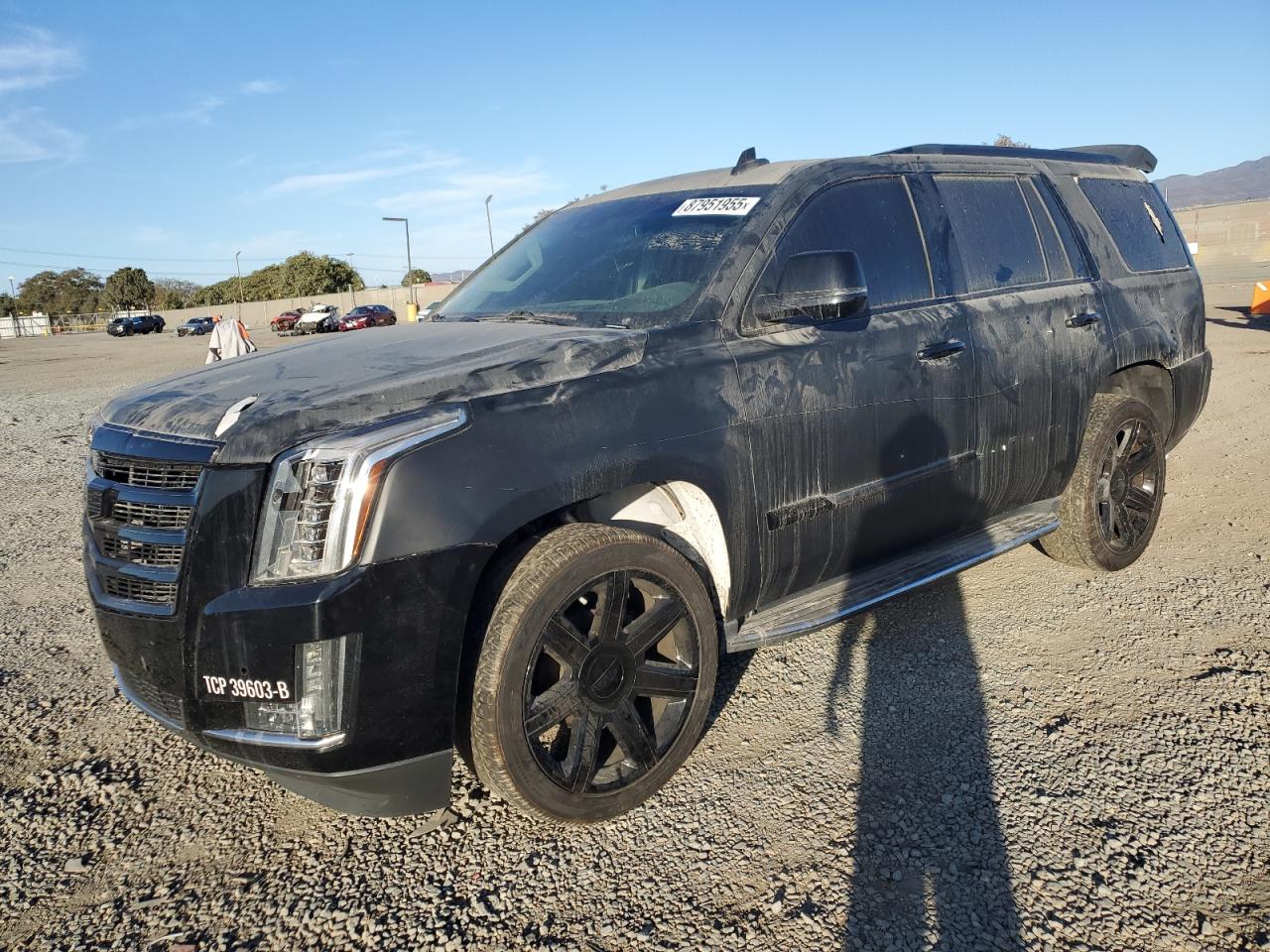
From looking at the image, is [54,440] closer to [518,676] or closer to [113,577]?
[113,577]

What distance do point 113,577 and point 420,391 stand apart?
39.8 inches

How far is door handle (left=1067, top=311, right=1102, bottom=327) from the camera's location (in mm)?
4281

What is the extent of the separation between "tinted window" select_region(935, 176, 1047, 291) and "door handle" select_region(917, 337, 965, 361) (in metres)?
0.38

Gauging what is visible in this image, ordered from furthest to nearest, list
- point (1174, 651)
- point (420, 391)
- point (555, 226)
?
point (555, 226), point (1174, 651), point (420, 391)

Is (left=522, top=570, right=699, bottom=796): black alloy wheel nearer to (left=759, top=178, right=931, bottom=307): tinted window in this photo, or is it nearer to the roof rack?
(left=759, top=178, right=931, bottom=307): tinted window

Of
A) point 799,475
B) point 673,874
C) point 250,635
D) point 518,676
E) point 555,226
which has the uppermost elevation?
point 555,226

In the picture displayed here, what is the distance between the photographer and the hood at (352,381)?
7.75ft

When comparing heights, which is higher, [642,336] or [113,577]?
[642,336]

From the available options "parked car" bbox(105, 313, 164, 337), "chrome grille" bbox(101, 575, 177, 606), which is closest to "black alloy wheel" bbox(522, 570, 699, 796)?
"chrome grille" bbox(101, 575, 177, 606)

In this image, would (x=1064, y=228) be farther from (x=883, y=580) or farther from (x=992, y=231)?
(x=883, y=580)

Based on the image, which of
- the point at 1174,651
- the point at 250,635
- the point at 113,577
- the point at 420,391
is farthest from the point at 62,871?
the point at 1174,651

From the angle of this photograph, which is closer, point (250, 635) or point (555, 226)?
point (250, 635)

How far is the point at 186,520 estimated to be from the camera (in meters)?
2.39

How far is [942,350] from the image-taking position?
12.0 feet
